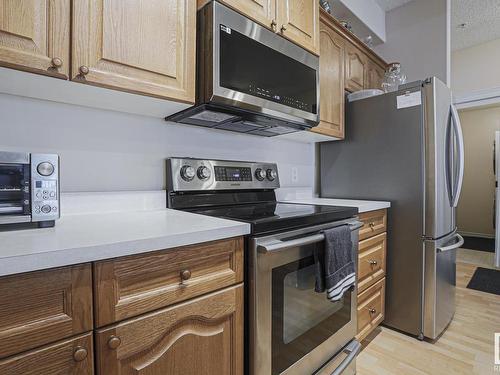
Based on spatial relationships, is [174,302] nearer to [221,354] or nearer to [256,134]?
[221,354]

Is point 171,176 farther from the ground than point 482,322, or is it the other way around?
point 171,176

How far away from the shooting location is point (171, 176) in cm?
137

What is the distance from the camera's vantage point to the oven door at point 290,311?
3.11 feet

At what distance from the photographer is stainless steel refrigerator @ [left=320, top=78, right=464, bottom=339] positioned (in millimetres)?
1719

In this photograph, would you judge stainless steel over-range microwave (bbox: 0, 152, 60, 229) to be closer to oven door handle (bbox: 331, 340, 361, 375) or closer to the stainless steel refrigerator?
oven door handle (bbox: 331, 340, 361, 375)

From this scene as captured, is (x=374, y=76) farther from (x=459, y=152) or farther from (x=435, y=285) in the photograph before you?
(x=435, y=285)

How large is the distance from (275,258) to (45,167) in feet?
2.67

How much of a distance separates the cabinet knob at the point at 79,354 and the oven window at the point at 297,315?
1.96ft

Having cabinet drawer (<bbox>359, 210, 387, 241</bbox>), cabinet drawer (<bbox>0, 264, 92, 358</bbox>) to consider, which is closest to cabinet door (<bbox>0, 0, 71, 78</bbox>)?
cabinet drawer (<bbox>0, 264, 92, 358</bbox>)

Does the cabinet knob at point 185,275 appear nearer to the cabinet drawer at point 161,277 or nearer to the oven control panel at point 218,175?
the cabinet drawer at point 161,277

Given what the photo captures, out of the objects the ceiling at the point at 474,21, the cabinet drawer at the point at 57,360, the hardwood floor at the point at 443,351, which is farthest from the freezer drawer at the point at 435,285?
the ceiling at the point at 474,21

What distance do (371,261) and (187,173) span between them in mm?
1239

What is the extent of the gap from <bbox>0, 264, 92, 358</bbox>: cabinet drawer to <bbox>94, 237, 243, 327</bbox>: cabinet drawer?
31 mm

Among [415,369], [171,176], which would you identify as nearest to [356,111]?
[171,176]
